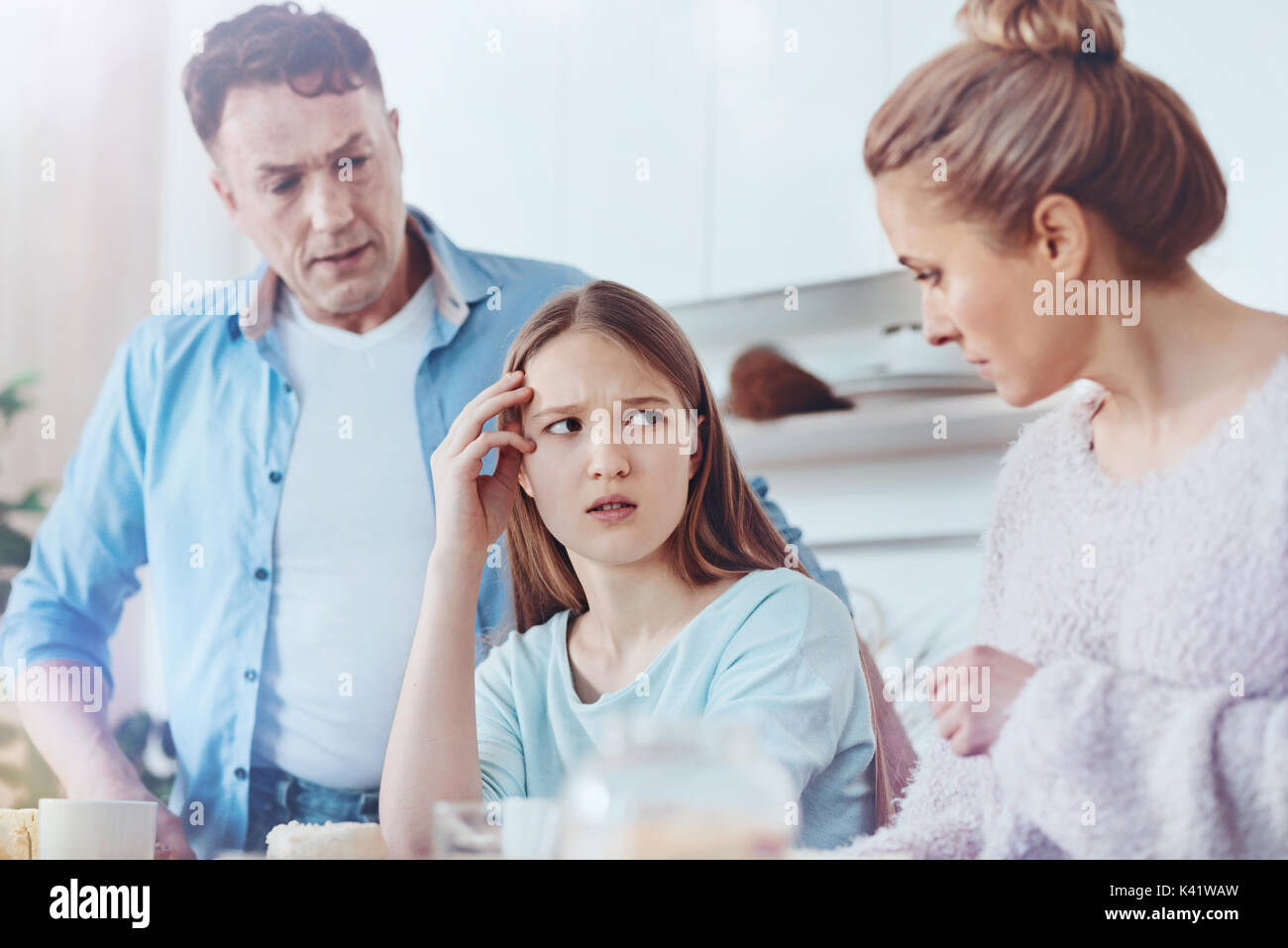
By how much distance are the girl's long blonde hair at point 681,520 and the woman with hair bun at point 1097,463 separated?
221mm

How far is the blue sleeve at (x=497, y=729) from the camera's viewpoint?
1.20 meters

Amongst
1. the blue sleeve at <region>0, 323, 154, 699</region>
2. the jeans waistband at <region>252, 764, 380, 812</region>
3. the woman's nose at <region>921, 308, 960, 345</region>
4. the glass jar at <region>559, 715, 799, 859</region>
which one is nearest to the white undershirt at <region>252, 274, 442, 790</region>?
the jeans waistband at <region>252, 764, 380, 812</region>

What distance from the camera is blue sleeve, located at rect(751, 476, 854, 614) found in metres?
A: 1.37

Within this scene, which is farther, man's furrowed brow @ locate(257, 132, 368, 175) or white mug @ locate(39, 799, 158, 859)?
man's furrowed brow @ locate(257, 132, 368, 175)

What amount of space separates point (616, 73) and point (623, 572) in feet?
2.03

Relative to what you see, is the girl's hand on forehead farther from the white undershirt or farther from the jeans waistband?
the jeans waistband

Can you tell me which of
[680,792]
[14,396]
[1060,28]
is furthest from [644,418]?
[14,396]

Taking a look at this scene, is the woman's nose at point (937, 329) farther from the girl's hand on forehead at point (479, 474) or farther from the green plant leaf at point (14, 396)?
the green plant leaf at point (14, 396)

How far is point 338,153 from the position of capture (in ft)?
4.91

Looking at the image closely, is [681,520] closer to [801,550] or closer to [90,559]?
[801,550]

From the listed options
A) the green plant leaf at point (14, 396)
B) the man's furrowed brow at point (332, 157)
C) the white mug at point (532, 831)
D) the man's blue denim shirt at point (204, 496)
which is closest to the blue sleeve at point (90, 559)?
the man's blue denim shirt at point (204, 496)

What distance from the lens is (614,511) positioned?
1.24m

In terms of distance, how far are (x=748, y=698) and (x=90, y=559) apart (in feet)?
2.89

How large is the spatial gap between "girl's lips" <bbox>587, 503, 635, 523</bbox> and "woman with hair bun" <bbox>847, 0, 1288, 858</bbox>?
1.10 ft
